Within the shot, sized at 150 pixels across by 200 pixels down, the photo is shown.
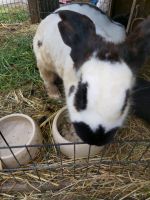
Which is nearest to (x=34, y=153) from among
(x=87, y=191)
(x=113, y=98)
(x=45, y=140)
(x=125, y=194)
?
(x=45, y=140)

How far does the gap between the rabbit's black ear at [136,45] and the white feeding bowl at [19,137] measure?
95 cm

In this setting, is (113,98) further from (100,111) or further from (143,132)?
(143,132)

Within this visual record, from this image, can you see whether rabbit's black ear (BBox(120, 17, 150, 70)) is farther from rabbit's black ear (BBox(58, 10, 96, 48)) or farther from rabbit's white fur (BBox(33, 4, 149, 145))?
rabbit's black ear (BBox(58, 10, 96, 48))

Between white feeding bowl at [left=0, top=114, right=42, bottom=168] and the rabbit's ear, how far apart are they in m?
0.81

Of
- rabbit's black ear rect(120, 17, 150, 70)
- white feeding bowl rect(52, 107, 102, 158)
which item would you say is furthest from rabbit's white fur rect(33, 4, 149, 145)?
white feeding bowl rect(52, 107, 102, 158)

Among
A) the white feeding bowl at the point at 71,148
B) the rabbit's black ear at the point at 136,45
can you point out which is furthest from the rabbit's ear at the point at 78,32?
the white feeding bowl at the point at 71,148

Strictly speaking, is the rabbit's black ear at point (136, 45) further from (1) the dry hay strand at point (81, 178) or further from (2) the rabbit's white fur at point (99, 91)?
(1) the dry hay strand at point (81, 178)

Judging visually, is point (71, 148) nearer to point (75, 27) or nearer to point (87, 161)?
point (87, 161)

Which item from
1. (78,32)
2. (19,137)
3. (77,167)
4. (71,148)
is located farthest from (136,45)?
(19,137)

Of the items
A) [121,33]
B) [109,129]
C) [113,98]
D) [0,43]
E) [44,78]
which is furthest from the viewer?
[0,43]

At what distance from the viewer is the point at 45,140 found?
2.61 metres

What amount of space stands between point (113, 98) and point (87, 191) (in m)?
1.01

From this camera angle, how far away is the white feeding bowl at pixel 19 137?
2314mm

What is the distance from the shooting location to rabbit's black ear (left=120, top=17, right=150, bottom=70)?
178 centimetres
